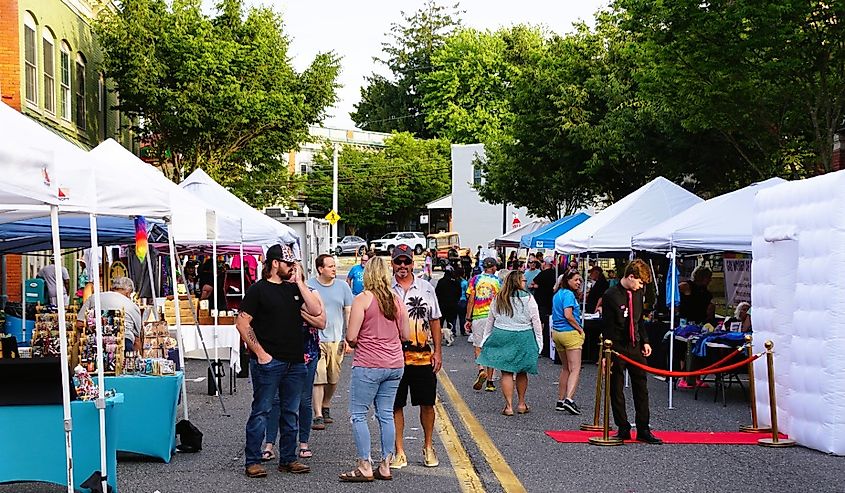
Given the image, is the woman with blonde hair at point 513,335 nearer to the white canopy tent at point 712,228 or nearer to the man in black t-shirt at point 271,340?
the white canopy tent at point 712,228

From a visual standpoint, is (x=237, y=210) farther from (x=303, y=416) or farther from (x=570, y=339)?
(x=303, y=416)

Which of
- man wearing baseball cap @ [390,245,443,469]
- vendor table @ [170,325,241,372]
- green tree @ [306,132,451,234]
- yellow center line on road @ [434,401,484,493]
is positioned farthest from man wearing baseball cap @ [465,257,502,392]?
green tree @ [306,132,451,234]

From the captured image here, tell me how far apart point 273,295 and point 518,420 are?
4.60 m

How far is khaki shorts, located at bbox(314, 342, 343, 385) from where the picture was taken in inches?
454

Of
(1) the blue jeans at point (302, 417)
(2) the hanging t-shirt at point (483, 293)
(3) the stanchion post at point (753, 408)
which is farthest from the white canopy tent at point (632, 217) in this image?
(1) the blue jeans at point (302, 417)

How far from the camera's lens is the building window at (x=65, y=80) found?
27.8m

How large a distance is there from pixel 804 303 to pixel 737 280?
9.28 m

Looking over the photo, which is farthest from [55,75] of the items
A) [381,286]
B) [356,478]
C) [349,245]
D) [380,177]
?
[380,177]

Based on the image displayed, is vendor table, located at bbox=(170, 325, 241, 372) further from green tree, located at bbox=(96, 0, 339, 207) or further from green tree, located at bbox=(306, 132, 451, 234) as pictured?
green tree, located at bbox=(306, 132, 451, 234)

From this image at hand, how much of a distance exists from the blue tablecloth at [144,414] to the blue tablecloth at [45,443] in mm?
1396

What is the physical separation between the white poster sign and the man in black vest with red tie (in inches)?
332

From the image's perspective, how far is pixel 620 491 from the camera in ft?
28.1

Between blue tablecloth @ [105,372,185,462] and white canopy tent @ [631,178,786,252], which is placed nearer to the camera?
blue tablecloth @ [105,372,185,462]

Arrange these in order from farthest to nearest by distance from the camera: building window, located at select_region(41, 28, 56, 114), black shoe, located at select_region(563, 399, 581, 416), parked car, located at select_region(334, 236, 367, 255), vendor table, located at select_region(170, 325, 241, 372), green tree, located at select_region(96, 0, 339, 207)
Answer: parked car, located at select_region(334, 236, 367, 255) < green tree, located at select_region(96, 0, 339, 207) < building window, located at select_region(41, 28, 56, 114) < vendor table, located at select_region(170, 325, 241, 372) < black shoe, located at select_region(563, 399, 581, 416)
